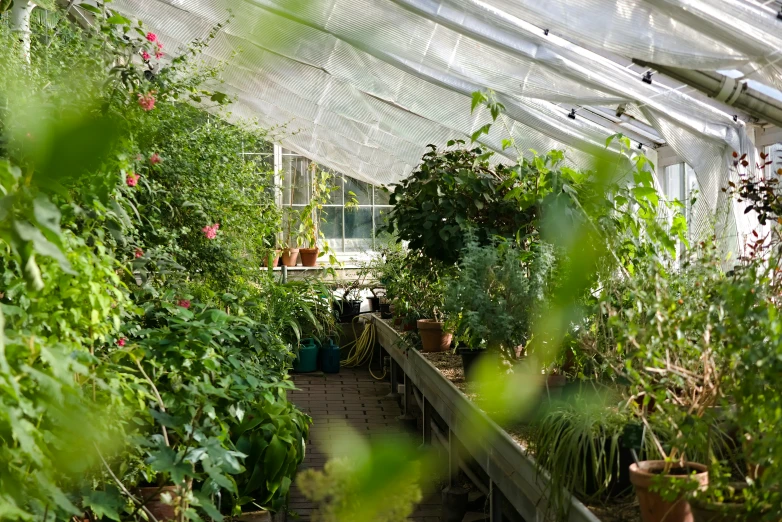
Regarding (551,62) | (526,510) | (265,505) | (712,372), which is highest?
(551,62)

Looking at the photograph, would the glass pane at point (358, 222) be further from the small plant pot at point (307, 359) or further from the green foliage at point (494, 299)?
the green foliage at point (494, 299)

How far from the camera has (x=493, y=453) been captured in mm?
2947

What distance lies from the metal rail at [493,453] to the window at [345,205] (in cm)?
508

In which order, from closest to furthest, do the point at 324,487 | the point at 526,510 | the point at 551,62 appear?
the point at 324,487 < the point at 526,510 < the point at 551,62

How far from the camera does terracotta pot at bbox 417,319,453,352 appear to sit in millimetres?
5223

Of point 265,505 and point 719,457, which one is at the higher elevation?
point 719,457

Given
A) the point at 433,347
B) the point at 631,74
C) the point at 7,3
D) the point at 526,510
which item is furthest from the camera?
the point at 433,347

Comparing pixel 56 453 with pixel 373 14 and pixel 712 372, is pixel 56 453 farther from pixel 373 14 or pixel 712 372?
pixel 373 14

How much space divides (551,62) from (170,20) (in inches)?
138

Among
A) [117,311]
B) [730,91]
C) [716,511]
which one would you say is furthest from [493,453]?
[730,91]

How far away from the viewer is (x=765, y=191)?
3.48 meters

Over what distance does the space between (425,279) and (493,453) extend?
300 centimetres

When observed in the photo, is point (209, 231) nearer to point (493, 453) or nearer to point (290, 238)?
point (493, 453)

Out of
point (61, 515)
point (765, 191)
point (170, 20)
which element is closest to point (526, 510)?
point (61, 515)
